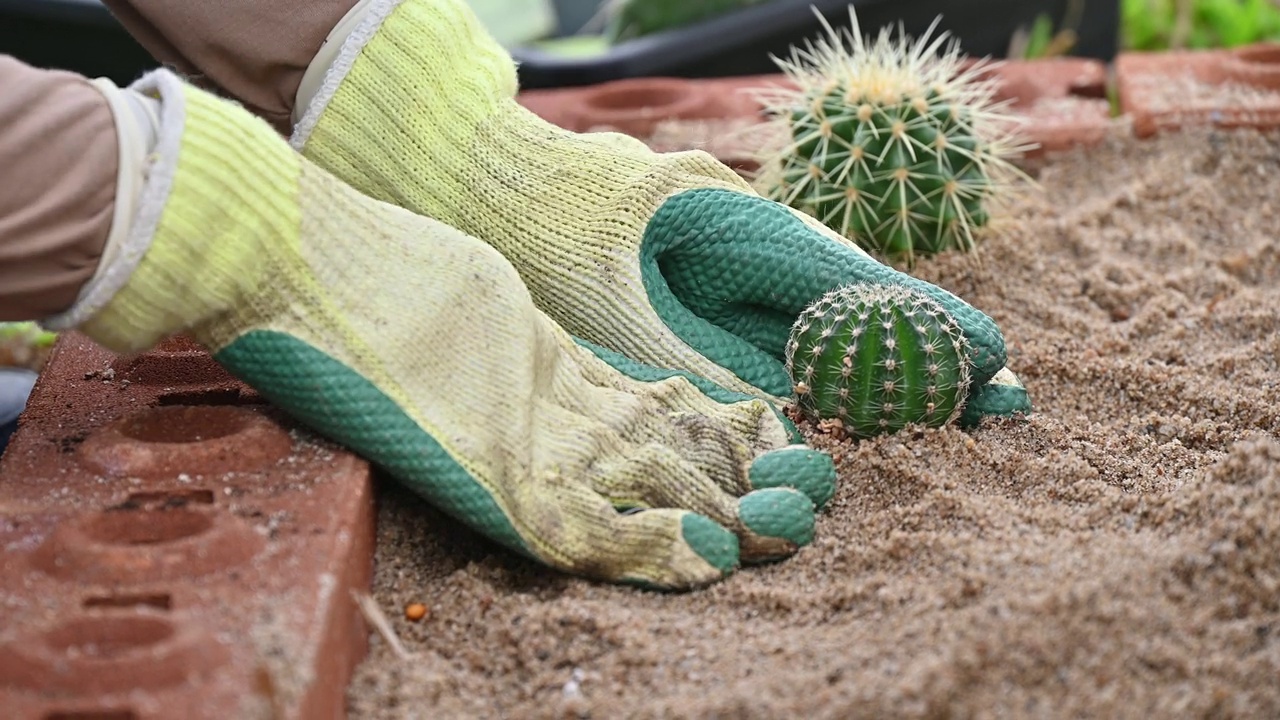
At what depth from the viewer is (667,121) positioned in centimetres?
293

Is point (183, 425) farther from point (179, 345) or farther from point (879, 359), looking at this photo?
point (879, 359)

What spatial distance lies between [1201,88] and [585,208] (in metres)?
1.78

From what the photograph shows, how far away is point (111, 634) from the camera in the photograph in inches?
47.1

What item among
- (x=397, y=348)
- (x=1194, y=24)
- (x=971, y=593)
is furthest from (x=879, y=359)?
(x=1194, y=24)

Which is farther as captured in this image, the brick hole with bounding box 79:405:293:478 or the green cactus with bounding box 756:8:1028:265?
the green cactus with bounding box 756:8:1028:265

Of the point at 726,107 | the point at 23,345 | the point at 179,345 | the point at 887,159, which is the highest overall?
the point at 887,159

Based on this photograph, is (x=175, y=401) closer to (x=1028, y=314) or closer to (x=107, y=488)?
(x=107, y=488)

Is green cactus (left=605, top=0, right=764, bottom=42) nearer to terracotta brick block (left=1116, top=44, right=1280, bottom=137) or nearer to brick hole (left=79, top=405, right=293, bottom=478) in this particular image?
terracotta brick block (left=1116, top=44, right=1280, bottom=137)

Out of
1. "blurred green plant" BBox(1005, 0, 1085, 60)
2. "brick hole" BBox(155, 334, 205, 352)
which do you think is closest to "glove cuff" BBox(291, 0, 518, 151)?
"brick hole" BBox(155, 334, 205, 352)

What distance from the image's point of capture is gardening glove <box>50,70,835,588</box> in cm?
141

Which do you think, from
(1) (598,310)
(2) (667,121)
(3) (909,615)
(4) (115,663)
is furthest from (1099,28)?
(4) (115,663)

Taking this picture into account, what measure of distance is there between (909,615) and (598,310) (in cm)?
62

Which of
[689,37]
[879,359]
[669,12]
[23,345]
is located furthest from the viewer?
[669,12]

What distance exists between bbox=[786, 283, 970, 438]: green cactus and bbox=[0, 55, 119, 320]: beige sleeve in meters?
0.81
